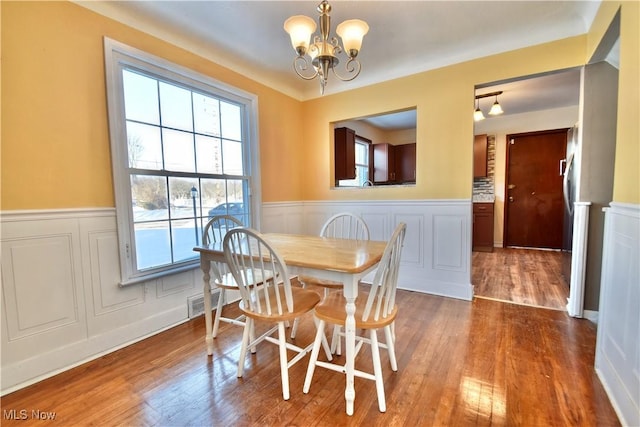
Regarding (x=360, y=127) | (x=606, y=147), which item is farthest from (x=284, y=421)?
(x=360, y=127)

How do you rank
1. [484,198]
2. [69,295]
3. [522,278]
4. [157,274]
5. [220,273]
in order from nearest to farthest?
[69,295], [220,273], [157,274], [522,278], [484,198]

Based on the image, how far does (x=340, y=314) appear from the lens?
147 centimetres

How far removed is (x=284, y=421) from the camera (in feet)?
4.39

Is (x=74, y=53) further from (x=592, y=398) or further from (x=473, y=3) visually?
(x=592, y=398)

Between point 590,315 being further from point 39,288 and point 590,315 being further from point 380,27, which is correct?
point 39,288

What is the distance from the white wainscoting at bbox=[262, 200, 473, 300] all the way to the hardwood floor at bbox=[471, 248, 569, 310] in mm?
378

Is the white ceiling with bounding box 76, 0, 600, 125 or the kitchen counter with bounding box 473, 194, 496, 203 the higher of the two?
the white ceiling with bounding box 76, 0, 600, 125

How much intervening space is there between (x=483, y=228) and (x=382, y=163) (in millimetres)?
2189

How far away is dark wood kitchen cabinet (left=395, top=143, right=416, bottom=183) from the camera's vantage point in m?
5.65

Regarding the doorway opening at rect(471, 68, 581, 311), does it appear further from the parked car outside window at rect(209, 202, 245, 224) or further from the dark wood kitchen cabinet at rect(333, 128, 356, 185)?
the parked car outside window at rect(209, 202, 245, 224)

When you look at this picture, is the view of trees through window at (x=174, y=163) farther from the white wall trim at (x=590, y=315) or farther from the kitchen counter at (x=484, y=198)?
the kitchen counter at (x=484, y=198)

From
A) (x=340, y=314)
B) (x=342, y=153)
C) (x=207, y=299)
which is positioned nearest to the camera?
(x=340, y=314)

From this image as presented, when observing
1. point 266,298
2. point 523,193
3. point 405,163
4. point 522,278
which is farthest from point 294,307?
point 523,193

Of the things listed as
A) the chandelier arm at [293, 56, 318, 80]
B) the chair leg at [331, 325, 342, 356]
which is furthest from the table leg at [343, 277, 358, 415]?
the chandelier arm at [293, 56, 318, 80]
